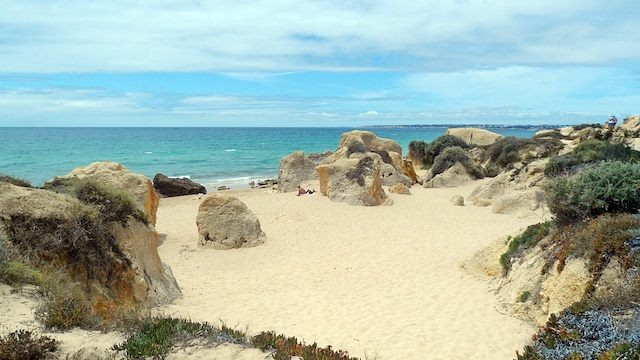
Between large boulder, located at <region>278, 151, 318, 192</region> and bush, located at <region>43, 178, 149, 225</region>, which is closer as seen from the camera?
bush, located at <region>43, 178, 149, 225</region>

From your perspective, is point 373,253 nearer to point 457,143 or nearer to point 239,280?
point 239,280

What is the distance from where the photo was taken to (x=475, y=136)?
137 feet

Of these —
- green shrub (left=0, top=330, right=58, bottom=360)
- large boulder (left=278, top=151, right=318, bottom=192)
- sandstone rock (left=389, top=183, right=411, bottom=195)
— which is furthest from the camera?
large boulder (left=278, top=151, right=318, bottom=192)

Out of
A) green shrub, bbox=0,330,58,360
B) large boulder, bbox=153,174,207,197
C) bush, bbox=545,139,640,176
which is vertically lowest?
large boulder, bbox=153,174,207,197

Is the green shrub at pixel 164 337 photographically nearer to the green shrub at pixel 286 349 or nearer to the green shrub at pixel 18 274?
the green shrub at pixel 286 349

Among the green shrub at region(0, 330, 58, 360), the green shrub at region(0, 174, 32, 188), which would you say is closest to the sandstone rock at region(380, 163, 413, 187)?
the green shrub at region(0, 174, 32, 188)

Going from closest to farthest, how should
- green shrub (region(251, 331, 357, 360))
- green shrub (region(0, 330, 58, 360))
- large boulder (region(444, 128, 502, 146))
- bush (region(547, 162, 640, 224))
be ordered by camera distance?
green shrub (region(0, 330, 58, 360)), green shrub (region(251, 331, 357, 360)), bush (region(547, 162, 640, 224)), large boulder (region(444, 128, 502, 146))

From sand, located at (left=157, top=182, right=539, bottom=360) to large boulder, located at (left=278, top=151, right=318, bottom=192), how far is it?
7.22 metres

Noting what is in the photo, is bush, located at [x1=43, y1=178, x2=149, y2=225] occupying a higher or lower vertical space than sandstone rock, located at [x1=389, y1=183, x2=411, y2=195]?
higher

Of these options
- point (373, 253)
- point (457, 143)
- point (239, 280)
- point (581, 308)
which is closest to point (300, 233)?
point (373, 253)

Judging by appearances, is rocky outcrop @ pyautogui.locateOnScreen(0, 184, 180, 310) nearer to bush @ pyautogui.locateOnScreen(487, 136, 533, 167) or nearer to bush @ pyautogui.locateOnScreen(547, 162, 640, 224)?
bush @ pyautogui.locateOnScreen(547, 162, 640, 224)

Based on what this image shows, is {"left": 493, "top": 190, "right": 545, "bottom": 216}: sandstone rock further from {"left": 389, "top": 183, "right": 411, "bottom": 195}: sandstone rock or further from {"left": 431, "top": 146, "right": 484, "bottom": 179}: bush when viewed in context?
{"left": 431, "top": 146, "right": 484, "bottom": 179}: bush

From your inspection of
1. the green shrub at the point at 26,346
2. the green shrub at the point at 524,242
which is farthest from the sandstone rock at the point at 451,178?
the green shrub at the point at 26,346

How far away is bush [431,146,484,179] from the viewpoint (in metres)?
29.9
